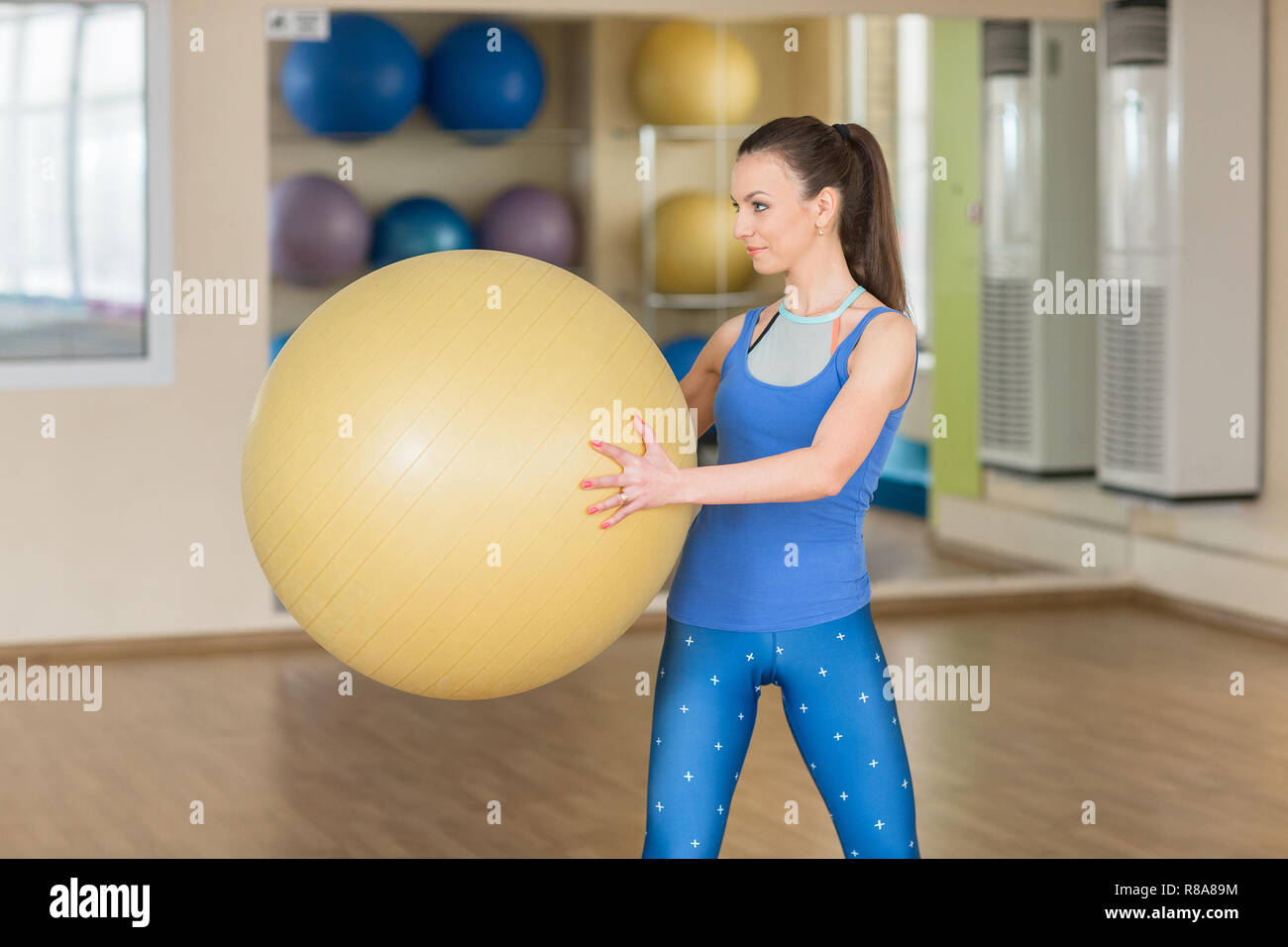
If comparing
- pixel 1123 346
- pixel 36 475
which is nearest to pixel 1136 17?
pixel 1123 346

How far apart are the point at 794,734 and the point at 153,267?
12.7 ft

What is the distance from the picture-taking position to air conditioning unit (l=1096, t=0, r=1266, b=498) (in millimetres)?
5551

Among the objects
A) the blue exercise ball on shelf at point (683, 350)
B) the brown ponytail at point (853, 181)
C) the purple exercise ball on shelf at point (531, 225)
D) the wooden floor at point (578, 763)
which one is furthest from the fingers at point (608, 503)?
the purple exercise ball on shelf at point (531, 225)

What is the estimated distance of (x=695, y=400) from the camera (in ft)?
7.73

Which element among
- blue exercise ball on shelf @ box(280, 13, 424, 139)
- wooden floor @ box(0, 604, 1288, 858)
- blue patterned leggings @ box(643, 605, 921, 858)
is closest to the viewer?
blue patterned leggings @ box(643, 605, 921, 858)

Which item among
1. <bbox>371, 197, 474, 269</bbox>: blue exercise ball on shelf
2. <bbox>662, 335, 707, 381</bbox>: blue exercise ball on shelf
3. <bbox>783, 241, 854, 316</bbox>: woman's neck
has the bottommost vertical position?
<bbox>662, 335, 707, 381</bbox>: blue exercise ball on shelf

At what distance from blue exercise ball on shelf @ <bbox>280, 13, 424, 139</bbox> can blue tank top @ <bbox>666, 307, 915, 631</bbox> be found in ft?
12.0

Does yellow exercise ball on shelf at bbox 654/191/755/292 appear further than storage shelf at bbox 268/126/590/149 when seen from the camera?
Yes

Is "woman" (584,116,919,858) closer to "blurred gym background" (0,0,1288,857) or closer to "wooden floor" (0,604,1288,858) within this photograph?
"wooden floor" (0,604,1288,858)

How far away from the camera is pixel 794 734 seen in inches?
84.5

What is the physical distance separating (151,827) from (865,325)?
7.36 ft

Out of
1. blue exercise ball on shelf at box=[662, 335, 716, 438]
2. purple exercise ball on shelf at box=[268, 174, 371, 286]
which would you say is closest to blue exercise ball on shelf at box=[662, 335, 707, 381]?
blue exercise ball on shelf at box=[662, 335, 716, 438]

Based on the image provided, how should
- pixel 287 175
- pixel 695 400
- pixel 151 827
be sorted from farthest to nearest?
pixel 287 175, pixel 151 827, pixel 695 400

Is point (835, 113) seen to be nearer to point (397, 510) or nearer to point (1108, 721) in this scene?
point (1108, 721)
